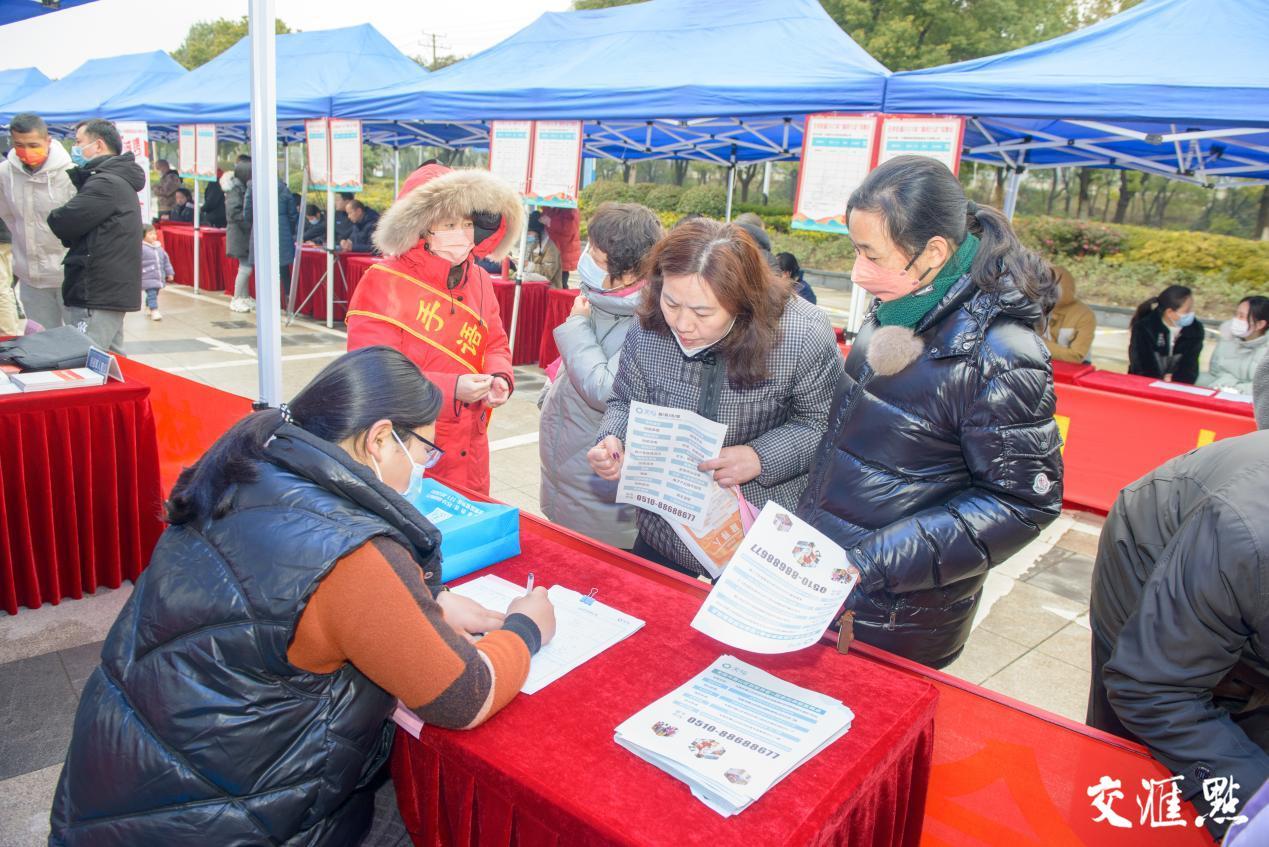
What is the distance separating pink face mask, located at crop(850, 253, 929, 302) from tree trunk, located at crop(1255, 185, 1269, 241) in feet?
78.7

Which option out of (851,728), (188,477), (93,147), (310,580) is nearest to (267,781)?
(310,580)

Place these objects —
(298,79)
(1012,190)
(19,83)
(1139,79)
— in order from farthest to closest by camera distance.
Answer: (19,83), (298,79), (1012,190), (1139,79)

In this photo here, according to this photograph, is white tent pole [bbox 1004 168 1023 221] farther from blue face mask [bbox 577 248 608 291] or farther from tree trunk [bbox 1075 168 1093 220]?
tree trunk [bbox 1075 168 1093 220]

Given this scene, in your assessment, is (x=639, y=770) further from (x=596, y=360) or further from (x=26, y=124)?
(x=26, y=124)

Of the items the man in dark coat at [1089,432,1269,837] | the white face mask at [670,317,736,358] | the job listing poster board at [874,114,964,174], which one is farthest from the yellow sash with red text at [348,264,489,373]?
the job listing poster board at [874,114,964,174]

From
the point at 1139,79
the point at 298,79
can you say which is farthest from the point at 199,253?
the point at 1139,79

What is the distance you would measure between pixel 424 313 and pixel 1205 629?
7.08ft

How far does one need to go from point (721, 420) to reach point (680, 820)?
1162mm

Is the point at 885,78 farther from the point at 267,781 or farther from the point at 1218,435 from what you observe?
the point at 267,781

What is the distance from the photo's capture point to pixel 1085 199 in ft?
78.3

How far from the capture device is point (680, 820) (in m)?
1.05

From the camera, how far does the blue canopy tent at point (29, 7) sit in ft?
15.8

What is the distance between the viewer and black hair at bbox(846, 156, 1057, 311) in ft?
5.13

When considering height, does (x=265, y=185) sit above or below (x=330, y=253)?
above
